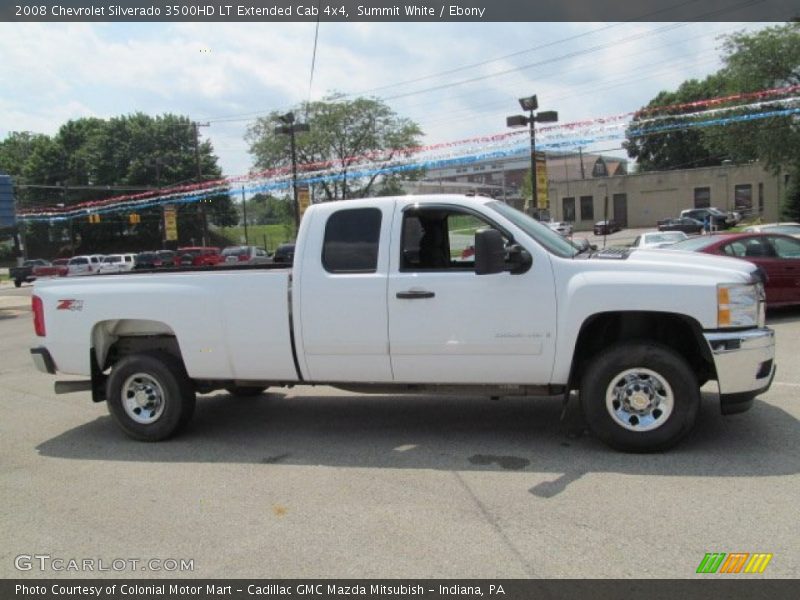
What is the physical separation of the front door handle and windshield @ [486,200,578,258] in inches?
35.5

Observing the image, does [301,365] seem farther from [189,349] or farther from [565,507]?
[565,507]

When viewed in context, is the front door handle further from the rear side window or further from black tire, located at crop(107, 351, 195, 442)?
black tire, located at crop(107, 351, 195, 442)

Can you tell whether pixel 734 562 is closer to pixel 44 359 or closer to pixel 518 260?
pixel 518 260

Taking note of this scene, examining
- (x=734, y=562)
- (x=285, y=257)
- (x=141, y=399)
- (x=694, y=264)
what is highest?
(x=285, y=257)

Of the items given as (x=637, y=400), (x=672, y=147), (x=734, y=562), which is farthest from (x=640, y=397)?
(x=672, y=147)

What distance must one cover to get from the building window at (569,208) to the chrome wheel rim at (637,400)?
6931 centimetres

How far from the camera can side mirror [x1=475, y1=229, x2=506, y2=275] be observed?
16.5ft

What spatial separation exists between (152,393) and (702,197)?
220 feet

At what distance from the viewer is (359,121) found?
180 ft

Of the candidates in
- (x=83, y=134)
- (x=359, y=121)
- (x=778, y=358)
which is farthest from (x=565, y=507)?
(x=83, y=134)

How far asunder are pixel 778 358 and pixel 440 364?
208 inches

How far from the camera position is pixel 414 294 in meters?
5.34

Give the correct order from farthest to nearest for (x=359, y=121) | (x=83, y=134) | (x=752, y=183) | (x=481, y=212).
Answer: (x=83, y=134)
(x=752, y=183)
(x=359, y=121)
(x=481, y=212)

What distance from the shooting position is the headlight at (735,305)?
192 inches
